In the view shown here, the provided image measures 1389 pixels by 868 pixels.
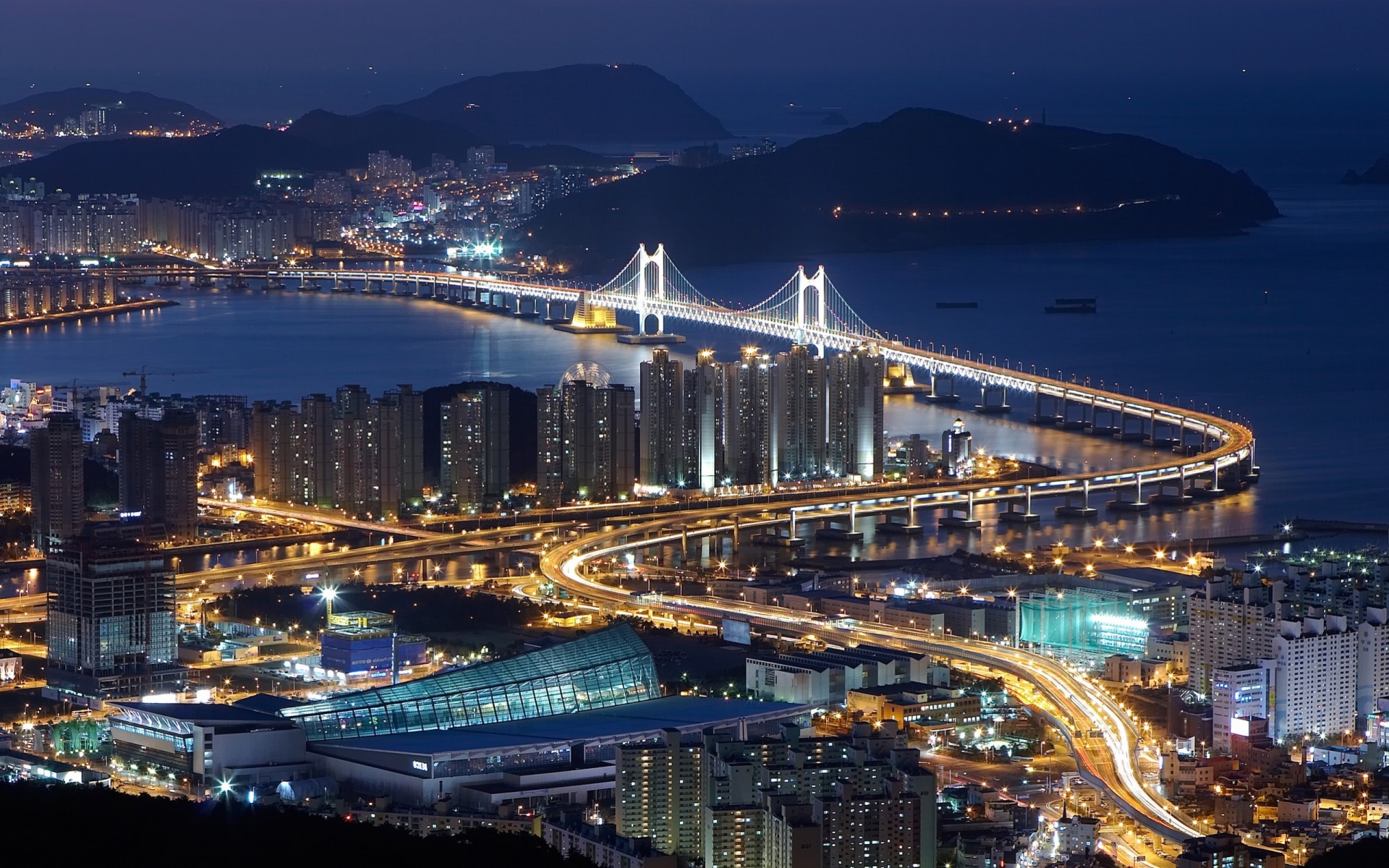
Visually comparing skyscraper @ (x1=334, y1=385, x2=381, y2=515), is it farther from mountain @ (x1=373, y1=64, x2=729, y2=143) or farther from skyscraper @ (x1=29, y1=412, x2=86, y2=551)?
mountain @ (x1=373, y1=64, x2=729, y2=143)

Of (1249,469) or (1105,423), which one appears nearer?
(1249,469)

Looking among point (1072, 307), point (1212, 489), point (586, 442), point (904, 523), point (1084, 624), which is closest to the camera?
point (1084, 624)

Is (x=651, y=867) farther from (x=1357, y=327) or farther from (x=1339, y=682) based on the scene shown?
(x=1357, y=327)

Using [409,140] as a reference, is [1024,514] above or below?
below

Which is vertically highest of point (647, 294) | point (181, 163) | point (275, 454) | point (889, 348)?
point (181, 163)

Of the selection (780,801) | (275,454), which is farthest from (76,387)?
(780,801)

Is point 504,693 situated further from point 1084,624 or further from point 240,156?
point 240,156
